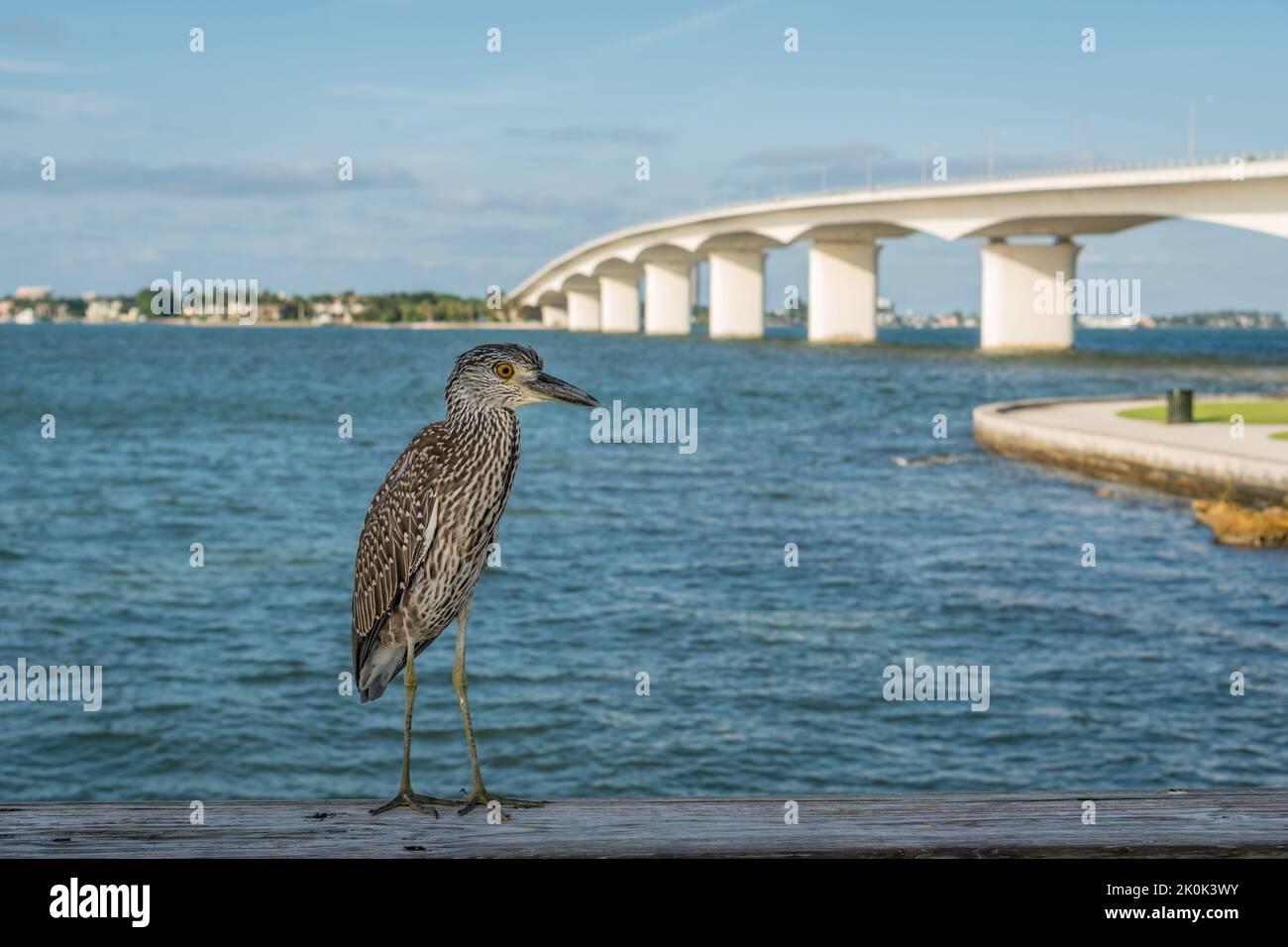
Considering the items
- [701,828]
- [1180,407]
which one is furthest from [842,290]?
[701,828]

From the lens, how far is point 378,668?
407 centimetres

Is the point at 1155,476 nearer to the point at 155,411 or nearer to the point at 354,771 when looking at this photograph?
the point at 354,771

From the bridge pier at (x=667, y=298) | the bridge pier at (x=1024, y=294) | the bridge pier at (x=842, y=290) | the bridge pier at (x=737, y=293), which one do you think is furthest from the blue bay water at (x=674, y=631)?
the bridge pier at (x=667, y=298)

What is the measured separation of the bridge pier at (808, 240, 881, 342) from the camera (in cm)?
9975

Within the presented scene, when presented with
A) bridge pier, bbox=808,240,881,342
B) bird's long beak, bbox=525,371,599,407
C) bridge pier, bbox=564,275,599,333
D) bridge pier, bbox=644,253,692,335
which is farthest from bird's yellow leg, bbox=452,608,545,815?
bridge pier, bbox=564,275,599,333

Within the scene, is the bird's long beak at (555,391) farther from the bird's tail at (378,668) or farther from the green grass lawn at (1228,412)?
the green grass lawn at (1228,412)

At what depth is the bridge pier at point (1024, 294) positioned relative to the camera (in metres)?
82.4

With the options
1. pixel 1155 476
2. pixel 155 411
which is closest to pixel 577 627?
pixel 1155 476

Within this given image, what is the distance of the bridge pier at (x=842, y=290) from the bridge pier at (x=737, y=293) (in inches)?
376

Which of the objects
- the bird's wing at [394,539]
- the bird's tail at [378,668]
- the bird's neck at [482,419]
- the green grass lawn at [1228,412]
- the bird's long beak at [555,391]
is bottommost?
the bird's tail at [378,668]

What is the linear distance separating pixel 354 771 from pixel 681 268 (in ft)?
398

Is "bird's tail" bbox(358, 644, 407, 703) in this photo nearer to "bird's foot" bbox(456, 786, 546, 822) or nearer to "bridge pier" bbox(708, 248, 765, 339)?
"bird's foot" bbox(456, 786, 546, 822)

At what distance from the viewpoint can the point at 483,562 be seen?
375cm
